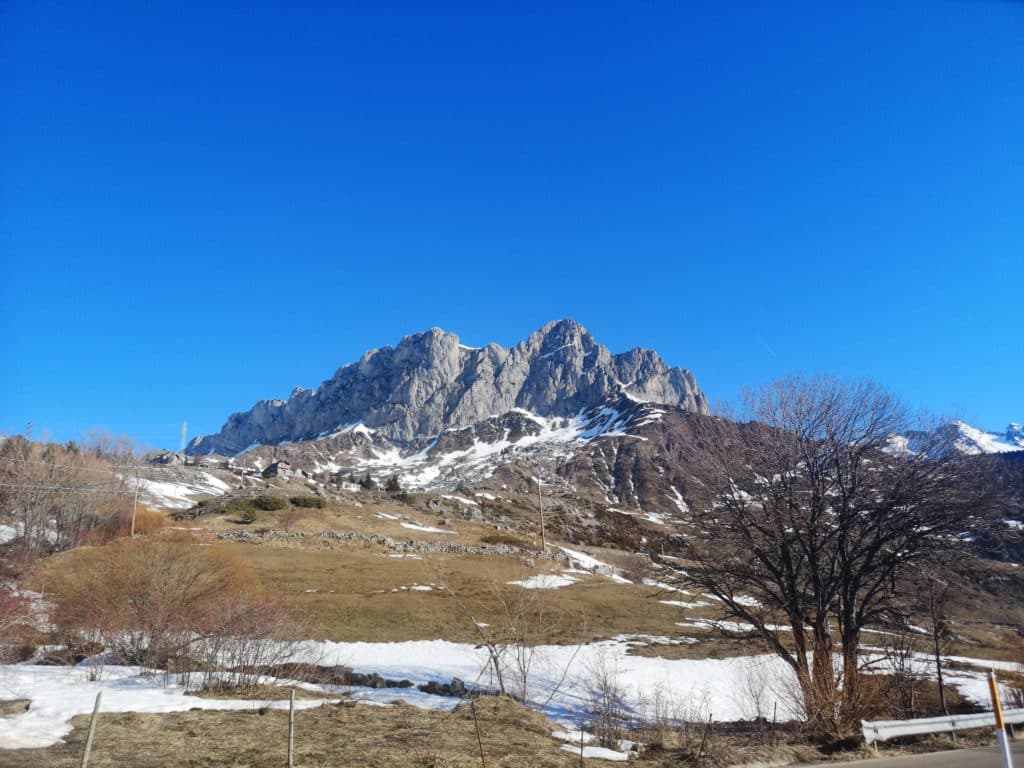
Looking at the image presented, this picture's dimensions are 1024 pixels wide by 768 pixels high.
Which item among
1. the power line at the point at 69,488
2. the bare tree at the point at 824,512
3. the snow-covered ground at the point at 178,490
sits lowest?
the bare tree at the point at 824,512

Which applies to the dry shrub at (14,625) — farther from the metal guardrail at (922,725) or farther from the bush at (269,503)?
the bush at (269,503)

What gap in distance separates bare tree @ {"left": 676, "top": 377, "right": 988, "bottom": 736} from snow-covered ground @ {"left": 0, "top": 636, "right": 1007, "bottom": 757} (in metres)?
2.44

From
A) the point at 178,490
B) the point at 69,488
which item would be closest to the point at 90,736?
the point at 69,488

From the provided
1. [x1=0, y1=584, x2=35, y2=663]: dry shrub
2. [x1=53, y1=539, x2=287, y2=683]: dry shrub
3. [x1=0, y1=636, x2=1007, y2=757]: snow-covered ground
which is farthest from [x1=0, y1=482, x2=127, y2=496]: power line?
[x1=0, y1=636, x2=1007, y2=757]: snow-covered ground

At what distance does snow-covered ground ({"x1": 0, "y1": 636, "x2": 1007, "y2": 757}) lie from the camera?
43.6 ft

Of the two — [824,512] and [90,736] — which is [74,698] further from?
[824,512]

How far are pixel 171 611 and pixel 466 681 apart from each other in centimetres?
1033

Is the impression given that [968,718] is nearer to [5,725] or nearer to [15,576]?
[5,725]

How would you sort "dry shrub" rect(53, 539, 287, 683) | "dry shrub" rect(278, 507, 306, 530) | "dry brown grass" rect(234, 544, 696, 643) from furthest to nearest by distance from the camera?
"dry shrub" rect(278, 507, 306, 530)
"dry brown grass" rect(234, 544, 696, 643)
"dry shrub" rect(53, 539, 287, 683)

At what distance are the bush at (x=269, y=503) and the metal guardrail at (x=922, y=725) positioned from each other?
67.4 metres

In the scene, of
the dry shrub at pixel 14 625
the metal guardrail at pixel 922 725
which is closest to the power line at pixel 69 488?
the dry shrub at pixel 14 625

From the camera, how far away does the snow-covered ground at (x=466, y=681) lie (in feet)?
43.6

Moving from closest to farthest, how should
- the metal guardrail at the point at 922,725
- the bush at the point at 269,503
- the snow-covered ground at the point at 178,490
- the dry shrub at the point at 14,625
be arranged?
the metal guardrail at the point at 922,725, the dry shrub at the point at 14,625, the bush at the point at 269,503, the snow-covered ground at the point at 178,490

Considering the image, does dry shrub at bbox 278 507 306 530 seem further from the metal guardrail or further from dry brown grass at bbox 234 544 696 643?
the metal guardrail
